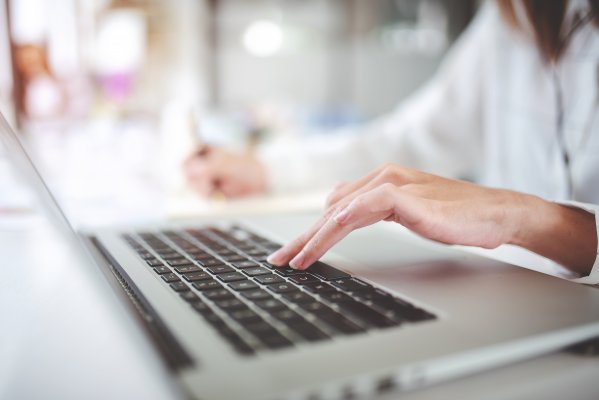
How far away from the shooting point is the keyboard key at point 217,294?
0.37 metres

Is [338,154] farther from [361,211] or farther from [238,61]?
[238,61]

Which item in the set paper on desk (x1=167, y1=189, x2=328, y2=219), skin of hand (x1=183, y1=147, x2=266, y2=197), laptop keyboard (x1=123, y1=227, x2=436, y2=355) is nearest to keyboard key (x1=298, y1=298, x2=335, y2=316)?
laptop keyboard (x1=123, y1=227, x2=436, y2=355)

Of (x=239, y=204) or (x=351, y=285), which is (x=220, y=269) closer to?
(x=351, y=285)

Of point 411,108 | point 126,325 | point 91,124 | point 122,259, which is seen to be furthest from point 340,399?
point 91,124

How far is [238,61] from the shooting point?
291 centimetres

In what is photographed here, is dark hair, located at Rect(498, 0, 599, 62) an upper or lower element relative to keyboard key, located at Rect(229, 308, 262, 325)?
upper

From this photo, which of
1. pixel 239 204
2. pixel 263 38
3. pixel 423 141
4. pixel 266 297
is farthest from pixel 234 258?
pixel 263 38

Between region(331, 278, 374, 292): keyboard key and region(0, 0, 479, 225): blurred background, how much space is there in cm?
40

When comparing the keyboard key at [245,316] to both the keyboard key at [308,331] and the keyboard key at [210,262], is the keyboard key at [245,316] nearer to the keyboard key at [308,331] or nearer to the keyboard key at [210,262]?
the keyboard key at [308,331]

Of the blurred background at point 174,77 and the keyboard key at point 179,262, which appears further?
the blurred background at point 174,77

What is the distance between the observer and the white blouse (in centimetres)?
77

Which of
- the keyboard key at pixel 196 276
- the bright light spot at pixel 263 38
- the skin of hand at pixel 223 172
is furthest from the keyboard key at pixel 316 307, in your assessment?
the bright light spot at pixel 263 38

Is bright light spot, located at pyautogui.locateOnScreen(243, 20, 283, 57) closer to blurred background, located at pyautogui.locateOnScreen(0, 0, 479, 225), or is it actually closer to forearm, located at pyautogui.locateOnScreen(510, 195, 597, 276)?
blurred background, located at pyautogui.locateOnScreen(0, 0, 479, 225)

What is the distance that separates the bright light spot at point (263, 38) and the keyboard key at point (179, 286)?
2661 mm
